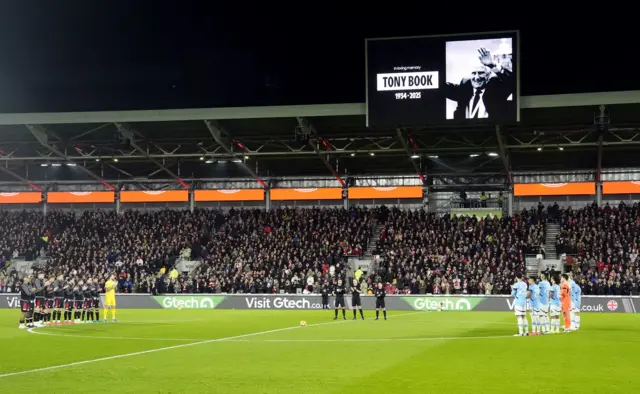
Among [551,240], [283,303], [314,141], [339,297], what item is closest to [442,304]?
[283,303]

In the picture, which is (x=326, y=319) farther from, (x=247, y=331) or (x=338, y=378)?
(x=338, y=378)

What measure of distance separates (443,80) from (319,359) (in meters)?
29.2

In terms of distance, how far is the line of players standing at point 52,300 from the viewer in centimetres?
3394

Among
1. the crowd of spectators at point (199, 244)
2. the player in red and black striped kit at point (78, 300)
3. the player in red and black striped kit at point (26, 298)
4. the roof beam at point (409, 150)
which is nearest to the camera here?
the player in red and black striped kit at point (26, 298)

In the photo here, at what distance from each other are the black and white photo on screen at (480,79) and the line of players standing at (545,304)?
1641 centimetres

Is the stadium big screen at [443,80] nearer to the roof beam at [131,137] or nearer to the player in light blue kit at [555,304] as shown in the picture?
the roof beam at [131,137]

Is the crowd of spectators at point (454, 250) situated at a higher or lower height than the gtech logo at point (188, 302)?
higher

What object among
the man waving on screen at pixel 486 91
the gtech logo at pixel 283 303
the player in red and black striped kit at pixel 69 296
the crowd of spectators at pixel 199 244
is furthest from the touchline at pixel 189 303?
the man waving on screen at pixel 486 91

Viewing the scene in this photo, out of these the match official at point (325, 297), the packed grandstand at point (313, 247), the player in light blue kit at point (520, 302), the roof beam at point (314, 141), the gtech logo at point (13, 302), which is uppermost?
the roof beam at point (314, 141)

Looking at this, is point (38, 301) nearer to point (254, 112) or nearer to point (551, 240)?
point (254, 112)

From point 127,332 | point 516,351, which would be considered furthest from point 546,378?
point 127,332

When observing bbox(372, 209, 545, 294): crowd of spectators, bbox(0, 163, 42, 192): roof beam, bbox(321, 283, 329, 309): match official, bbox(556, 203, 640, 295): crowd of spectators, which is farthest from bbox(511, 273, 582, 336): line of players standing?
bbox(0, 163, 42, 192): roof beam

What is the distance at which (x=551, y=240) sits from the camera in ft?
192

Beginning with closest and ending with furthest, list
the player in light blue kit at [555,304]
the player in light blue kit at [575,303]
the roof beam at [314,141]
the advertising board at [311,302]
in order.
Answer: the player in light blue kit at [555,304] → the player in light blue kit at [575,303] → the advertising board at [311,302] → the roof beam at [314,141]
